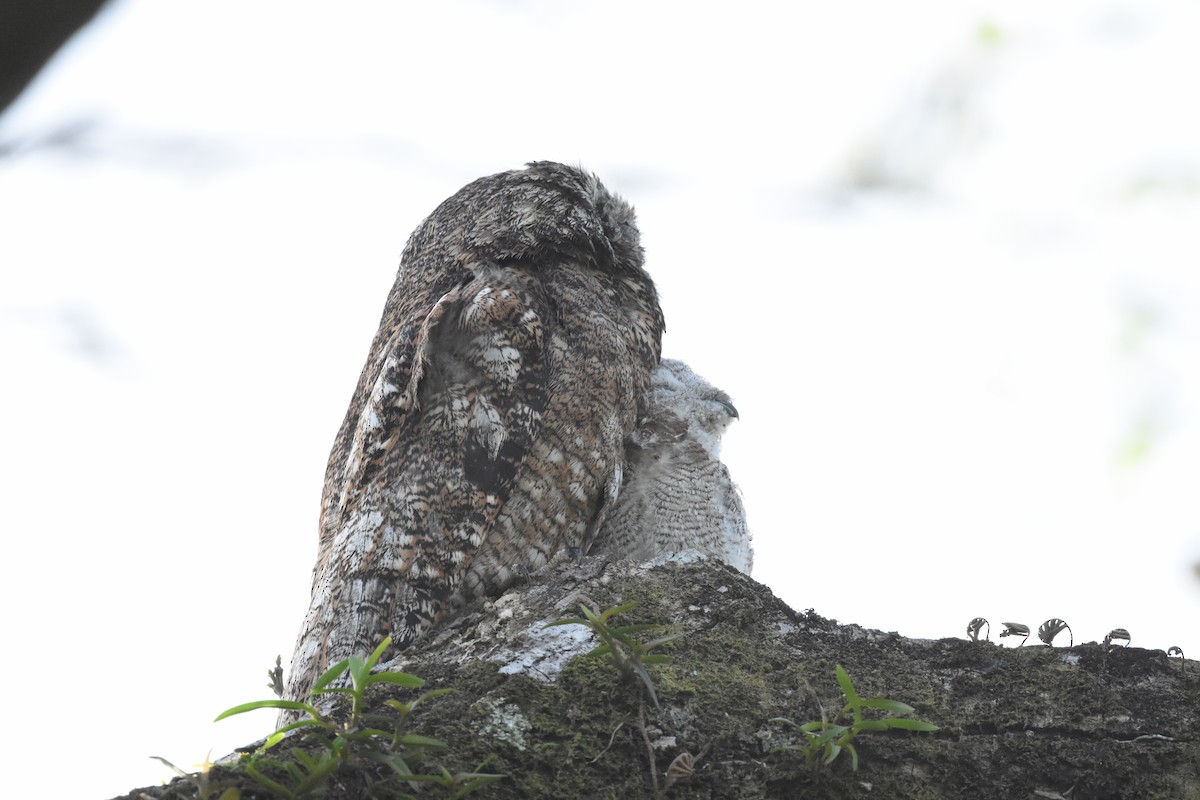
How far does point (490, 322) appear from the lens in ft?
11.2

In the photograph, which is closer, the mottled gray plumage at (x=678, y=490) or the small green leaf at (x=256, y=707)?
the small green leaf at (x=256, y=707)

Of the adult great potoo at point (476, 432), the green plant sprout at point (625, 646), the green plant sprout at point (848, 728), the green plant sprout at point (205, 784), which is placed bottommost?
the green plant sprout at point (205, 784)

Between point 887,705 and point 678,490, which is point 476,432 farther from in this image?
point 887,705

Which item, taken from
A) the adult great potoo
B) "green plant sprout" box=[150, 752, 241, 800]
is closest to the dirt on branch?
"green plant sprout" box=[150, 752, 241, 800]

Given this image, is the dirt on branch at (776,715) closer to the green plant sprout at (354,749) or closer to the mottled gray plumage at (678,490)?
the green plant sprout at (354,749)

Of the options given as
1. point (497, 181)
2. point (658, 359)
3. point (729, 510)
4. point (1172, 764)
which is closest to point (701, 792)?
point (1172, 764)

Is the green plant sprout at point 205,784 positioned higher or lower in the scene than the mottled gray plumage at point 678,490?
lower

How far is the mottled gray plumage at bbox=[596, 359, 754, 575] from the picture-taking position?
3.73 meters

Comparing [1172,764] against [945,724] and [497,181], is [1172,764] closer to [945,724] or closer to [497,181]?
[945,724]

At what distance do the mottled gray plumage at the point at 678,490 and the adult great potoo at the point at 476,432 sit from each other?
0.43 feet

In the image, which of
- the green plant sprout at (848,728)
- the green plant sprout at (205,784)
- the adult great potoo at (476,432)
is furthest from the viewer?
the adult great potoo at (476,432)

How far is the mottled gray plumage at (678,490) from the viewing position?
12.2ft

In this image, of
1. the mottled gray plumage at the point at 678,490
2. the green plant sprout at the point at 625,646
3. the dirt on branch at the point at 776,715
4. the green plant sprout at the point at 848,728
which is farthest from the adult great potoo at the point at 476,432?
the green plant sprout at the point at 848,728

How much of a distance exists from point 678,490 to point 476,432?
0.88 metres
